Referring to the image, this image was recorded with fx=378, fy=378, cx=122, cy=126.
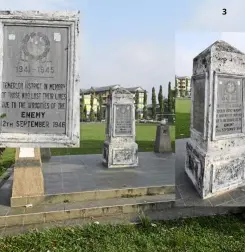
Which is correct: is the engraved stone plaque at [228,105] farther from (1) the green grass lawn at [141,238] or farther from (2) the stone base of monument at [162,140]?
(1) the green grass lawn at [141,238]

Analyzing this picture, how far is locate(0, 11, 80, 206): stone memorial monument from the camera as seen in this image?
3.65m

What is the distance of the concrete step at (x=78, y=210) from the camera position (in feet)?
15.9

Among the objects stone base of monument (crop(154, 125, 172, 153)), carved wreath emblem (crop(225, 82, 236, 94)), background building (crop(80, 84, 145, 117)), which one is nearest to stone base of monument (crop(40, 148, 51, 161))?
background building (crop(80, 84, 145, 117))

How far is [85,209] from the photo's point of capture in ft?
16.5

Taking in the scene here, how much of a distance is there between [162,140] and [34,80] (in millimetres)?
2262

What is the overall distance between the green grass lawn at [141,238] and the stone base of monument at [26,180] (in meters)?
0.99

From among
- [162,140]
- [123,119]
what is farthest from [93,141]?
[123,119]

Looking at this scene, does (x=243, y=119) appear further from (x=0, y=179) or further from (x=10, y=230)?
(x=0, y=179)

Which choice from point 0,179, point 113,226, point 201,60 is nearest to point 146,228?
point 113,226

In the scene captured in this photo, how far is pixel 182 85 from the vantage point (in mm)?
3902

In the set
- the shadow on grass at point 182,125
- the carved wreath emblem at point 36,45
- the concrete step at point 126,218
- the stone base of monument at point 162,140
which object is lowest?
the concrete step at point 126,218

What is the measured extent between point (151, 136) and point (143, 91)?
89 centimetres

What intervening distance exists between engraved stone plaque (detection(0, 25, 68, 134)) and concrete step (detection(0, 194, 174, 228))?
153 centimetres

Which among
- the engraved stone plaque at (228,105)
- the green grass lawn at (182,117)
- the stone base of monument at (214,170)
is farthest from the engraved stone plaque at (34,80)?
the engraved stone plaque at (228,105)
